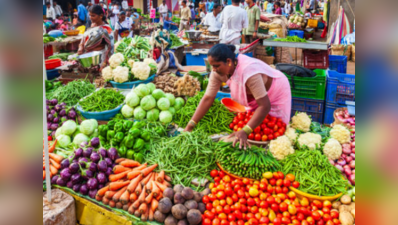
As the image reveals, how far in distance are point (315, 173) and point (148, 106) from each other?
2466mm

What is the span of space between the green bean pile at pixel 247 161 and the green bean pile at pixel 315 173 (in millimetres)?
175

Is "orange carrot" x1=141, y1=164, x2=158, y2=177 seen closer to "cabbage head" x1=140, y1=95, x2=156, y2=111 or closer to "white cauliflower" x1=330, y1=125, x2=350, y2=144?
"cabbage head" x1=140, y1=95, x2=156, y2=111

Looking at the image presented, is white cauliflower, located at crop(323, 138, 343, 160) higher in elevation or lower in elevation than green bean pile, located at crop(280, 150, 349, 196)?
higher

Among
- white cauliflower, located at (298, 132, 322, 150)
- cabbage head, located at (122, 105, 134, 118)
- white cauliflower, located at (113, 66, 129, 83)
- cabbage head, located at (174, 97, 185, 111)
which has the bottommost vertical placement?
white cauliflower, located at (298, 132, 322, 150)

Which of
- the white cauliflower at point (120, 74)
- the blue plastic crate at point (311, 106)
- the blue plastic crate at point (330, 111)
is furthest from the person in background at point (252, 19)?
the white cauliflower at point (120, 74)

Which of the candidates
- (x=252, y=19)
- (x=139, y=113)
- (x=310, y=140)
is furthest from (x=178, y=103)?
(x=252, y=19)

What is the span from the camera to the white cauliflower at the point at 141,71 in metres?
5.36

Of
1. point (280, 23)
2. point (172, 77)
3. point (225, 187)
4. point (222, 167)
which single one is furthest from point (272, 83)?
point (280, 23)

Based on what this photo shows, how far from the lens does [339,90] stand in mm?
5059

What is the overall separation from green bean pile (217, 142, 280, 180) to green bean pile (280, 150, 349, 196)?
0.57 feet

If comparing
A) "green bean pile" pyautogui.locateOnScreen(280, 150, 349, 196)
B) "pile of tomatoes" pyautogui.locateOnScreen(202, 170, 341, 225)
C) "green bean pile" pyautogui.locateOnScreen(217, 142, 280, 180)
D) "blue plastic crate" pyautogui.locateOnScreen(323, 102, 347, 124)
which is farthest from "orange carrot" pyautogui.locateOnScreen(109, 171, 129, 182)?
"blue plastic crate" pyautogui.locateOnScreen(323, 102, 347, 124)

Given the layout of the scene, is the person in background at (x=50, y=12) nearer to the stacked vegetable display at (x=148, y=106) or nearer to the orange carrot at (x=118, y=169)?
the stacked vegetable display at (x=148, y=106)

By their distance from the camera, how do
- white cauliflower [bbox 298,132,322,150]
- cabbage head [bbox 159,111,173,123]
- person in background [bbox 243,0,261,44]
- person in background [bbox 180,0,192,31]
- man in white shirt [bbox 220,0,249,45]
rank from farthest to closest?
person in background [bbox 180,0,192,31], person in background [bbox 243,0,261,44], man in white shirt [bbox 220,0,249,45], cabbage head [bbox 159,111,173,123], white cauliflower [bbox 298,132,322,150]

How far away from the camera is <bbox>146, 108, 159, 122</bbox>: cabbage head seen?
430 centimetres
